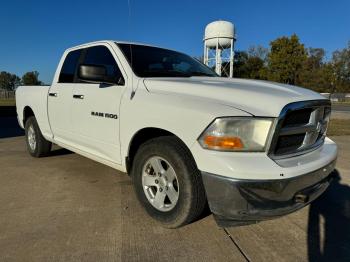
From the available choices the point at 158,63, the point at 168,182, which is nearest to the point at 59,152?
the point at 158,63

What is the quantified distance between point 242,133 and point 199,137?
342 mm

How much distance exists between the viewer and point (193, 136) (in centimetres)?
269

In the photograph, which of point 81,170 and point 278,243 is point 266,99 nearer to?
point 278,243

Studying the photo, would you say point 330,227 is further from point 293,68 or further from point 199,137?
point 293,68

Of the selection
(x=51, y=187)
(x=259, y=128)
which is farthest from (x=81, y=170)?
(x=259, y=128)

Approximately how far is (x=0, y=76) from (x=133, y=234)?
89.8 meters

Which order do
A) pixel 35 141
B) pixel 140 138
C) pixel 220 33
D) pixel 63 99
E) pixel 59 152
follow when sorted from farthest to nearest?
pixel 220 33
pixel 59 152
pixel 35 141
pixel 63 99
pixel 140 138

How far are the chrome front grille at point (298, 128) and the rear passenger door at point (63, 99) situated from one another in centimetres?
288

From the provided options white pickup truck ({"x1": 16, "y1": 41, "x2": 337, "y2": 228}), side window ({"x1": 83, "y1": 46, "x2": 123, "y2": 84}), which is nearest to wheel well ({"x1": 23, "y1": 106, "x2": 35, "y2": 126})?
side window ({"x1": 83, "y1": 46, "x2": 123, "y2": 84})

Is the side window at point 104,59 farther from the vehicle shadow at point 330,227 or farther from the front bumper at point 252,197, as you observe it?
the vehicle shadow at point 330,227

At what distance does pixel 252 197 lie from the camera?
2.47 metres

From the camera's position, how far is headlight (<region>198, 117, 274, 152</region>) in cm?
254

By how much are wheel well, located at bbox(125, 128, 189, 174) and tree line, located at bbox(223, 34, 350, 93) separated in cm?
4540

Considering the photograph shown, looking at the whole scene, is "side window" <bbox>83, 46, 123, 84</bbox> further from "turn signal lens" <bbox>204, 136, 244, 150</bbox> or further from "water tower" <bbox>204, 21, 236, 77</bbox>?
"water tower" <bbox>204, 21, 236, 77</bbox>
